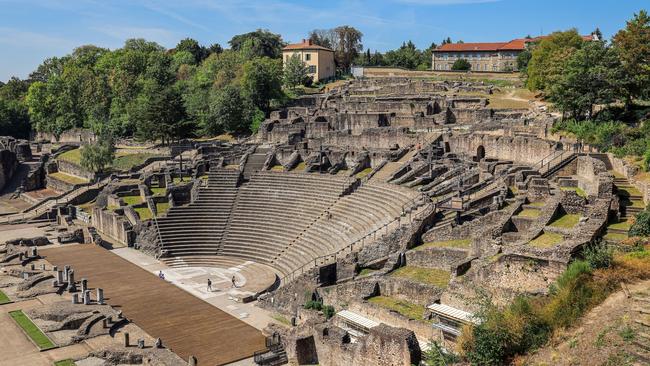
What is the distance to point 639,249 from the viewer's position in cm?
1736

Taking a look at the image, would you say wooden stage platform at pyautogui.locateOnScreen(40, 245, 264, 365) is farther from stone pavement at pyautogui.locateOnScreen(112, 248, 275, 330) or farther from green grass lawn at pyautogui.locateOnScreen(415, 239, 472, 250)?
green grass lawn at pyautogui.locateOnScreen(415, 239, 472, 250)

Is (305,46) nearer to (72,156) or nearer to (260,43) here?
(260,43)

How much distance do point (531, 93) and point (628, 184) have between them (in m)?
34.5

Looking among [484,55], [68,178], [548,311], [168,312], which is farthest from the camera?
[484,55]

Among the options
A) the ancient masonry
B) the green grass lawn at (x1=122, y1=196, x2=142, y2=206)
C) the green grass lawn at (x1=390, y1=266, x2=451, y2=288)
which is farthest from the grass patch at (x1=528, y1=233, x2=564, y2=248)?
the green grass lawn at (x1=122, y1=196, x2=142, y2=206)

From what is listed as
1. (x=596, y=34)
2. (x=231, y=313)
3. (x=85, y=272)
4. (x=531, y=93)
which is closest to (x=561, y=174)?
(x=231, y=313)

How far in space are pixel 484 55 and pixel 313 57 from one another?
26.9 m

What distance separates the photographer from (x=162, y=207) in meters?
41.5

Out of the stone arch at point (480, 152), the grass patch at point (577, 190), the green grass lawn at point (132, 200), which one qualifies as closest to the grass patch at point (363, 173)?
the stone arch at point (480, 152)

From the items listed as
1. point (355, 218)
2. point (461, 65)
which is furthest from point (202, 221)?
A: point (461, 65)

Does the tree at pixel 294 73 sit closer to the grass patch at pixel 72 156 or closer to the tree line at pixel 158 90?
the tree line at pixel 158 90

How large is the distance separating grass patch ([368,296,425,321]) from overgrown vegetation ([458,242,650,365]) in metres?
5.42

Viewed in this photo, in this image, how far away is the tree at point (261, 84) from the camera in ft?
205

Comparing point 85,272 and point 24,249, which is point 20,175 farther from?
point 85,272
